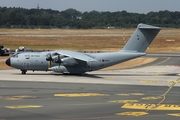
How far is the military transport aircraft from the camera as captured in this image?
4247cm

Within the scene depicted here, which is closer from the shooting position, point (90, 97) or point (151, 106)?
point (151, 106)

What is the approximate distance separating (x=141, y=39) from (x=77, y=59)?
274 inches

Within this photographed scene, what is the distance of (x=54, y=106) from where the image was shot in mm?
24062

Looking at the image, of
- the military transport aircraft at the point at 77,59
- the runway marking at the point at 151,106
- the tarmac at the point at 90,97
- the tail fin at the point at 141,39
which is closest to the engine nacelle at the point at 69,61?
the military transport aircraft at the point at 77,59

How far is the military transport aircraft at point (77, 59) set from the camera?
139ft

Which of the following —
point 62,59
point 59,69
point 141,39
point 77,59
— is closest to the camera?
point 77,59

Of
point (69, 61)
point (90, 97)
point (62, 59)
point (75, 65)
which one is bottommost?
point (90, 97)

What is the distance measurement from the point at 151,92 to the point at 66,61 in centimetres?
1253

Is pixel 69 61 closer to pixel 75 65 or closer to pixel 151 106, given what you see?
pixel 75 65

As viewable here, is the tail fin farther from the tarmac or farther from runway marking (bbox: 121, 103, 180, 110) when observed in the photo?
runway marking (bbox: 121, 103, 180, 110)

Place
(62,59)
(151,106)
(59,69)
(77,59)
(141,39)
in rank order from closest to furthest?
(151,106) < (77,59) < (62,59) < (59,69) < (141,39)

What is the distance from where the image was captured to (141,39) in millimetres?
43938

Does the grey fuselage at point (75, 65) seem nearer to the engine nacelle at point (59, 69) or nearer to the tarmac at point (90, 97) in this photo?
the engine nacelle at point (59, 69)

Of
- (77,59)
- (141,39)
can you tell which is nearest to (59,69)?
(77,59)
